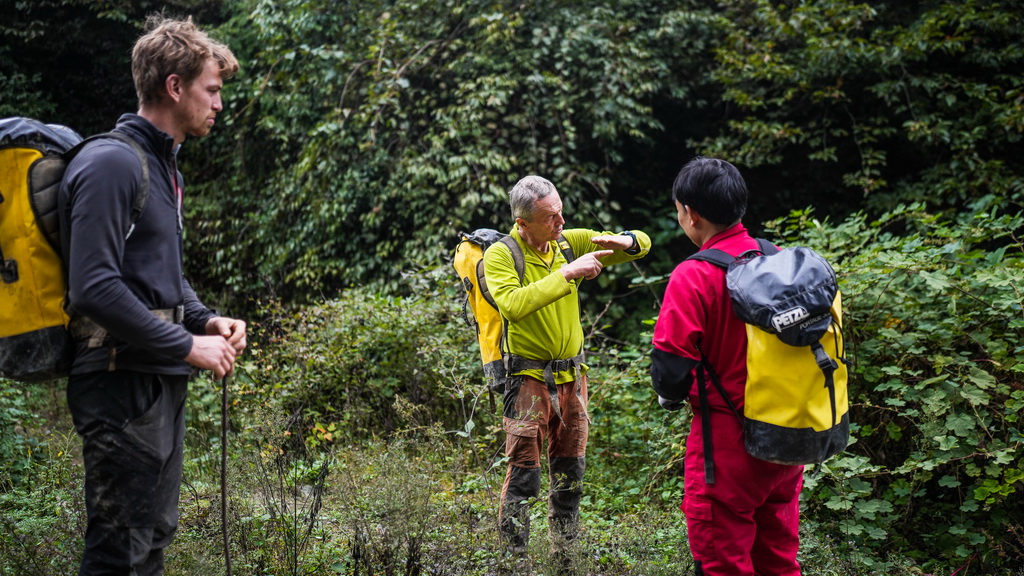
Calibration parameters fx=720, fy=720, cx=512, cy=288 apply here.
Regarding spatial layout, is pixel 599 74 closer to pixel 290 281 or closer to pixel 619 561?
pixel 290 281

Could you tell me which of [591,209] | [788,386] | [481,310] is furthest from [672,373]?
[591,209]

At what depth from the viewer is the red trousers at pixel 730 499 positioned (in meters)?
2.25

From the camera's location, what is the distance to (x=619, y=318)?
7.59 metres

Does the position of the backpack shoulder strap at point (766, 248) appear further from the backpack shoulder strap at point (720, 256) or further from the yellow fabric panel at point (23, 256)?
the yellow fabric panel at point (23, 256)

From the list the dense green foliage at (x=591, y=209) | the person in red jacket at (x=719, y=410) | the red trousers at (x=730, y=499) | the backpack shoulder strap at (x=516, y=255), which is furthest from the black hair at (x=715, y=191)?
the dense green foliage at (x=591, y=209)

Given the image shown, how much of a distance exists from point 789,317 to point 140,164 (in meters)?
1.87

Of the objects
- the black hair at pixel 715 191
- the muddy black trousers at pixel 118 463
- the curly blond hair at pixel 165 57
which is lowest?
the muddy black trousers at pixel 118 463

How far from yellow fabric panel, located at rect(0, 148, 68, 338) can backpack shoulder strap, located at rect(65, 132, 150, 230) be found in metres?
0.09

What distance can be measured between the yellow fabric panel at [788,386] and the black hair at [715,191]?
0.44 m

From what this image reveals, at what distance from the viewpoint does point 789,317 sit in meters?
2.10

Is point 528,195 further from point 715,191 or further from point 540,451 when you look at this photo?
point 540,451

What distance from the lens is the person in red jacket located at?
227 cm

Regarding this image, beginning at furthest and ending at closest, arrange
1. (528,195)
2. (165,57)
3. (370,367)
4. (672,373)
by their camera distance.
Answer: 1. (370,367)
2. (528,195)
3. (672,373)
4. (165,57)

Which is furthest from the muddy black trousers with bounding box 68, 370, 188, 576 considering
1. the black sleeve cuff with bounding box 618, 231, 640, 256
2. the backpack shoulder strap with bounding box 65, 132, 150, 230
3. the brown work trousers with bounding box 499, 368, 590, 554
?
the black sleeve cuff with bounding box 618, 231, 640, 256
